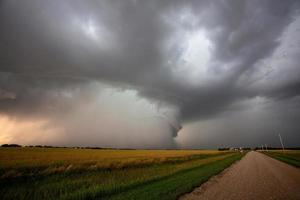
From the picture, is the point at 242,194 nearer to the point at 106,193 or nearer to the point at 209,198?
the point at 209,198

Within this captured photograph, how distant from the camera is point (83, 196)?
11672 millimetres

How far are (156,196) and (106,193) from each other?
325 centimetres

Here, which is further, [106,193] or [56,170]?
[56,170]

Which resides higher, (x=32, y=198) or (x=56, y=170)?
(x=56, y=170)

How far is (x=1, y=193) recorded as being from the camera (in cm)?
1305

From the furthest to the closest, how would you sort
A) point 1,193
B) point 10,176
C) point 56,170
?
point 56,170, point 10,176, point 1,193

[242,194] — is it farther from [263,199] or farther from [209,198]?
[209,198]

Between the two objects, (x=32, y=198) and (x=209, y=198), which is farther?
(x=32, y=198)

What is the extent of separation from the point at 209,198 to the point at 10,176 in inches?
671

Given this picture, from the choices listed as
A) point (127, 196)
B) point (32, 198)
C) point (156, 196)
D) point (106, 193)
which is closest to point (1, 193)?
point (32, 198)

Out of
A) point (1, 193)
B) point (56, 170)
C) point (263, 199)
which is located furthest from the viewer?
point (56, 170)

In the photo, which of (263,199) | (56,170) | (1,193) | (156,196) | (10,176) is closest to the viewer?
(263,199)

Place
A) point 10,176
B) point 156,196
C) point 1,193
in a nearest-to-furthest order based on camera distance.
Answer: point 156,196 → point 1,193 → point 10,176

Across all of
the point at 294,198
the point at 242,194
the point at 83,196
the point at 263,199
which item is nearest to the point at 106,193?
the point at 83,196
